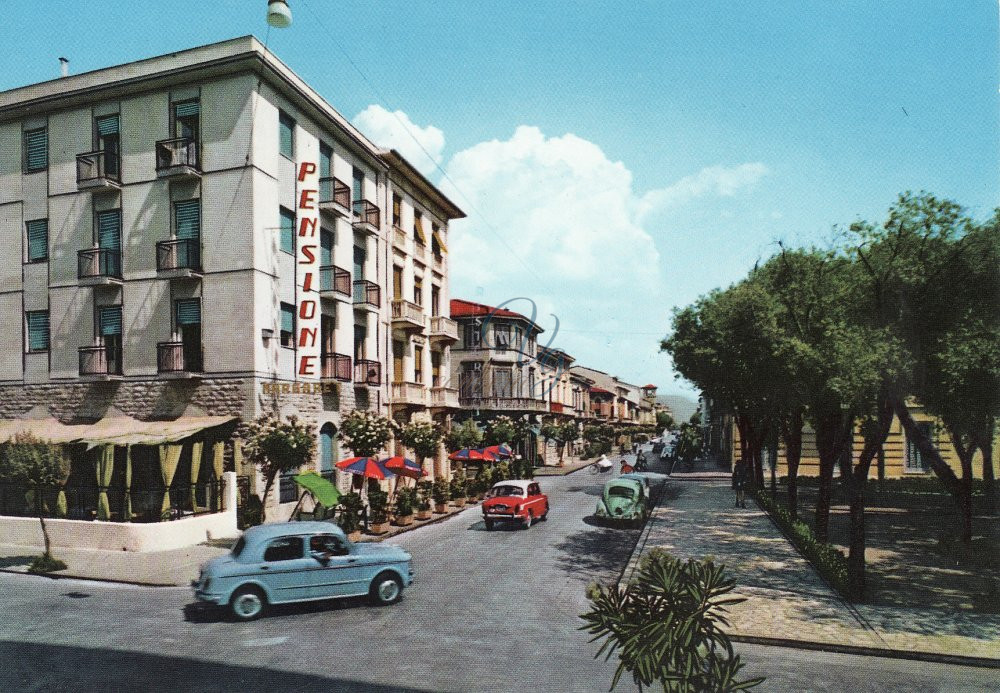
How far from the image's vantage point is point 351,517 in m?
22.2

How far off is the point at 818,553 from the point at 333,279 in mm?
21184

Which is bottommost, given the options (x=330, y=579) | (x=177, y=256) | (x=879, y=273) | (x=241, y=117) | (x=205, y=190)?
(x=330, y=579)

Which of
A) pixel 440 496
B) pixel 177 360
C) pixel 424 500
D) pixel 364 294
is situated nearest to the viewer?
pixel 177 360

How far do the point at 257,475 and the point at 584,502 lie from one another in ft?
55.6

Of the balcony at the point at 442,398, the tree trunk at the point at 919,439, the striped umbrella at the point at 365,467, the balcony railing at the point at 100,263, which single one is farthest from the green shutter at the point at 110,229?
the tree trunk at the point at 919,439

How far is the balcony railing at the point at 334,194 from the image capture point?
28.3 m

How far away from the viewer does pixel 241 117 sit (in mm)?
23953

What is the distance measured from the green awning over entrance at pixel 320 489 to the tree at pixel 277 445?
0.64m

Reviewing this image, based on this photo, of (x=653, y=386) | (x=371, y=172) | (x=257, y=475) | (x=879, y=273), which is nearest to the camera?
(x=879, y=273)

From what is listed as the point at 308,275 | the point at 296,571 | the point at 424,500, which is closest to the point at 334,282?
the point at 308,275

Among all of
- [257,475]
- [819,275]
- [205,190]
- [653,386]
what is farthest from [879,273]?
[653,386]

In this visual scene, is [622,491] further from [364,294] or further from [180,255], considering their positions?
[180,255]

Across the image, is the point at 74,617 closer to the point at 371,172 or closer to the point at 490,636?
the point at 490,636

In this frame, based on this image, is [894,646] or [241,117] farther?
[241,117]
